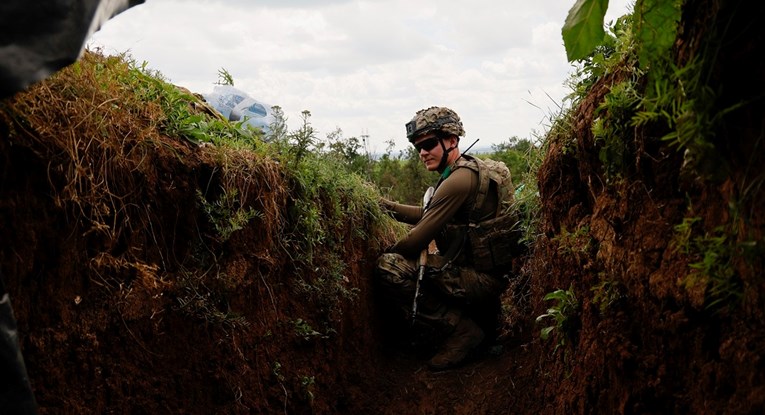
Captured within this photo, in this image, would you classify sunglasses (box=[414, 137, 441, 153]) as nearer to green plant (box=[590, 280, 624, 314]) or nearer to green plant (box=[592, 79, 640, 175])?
green plant (box=[592, 79, 640, 175])

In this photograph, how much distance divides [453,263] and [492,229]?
508 mm

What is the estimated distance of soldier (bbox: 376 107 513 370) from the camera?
5.30 m

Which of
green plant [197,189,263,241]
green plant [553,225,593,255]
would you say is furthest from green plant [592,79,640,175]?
green plant [197,189,263,241]

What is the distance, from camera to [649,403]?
2051 mm

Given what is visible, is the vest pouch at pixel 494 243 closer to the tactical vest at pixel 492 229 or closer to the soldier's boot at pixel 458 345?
the tactical vest at pixel 492 229

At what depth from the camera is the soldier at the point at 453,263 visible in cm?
530

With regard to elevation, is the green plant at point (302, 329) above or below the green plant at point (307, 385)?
above

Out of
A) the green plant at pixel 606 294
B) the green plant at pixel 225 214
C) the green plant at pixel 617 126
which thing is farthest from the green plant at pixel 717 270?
the green plant at pixel 225 214

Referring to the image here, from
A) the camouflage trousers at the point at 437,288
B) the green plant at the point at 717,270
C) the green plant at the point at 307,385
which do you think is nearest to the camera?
the green plant at the point at 717,270

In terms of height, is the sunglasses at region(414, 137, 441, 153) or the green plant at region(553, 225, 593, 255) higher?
the sunglasses at region(414, 137, 441, 153)

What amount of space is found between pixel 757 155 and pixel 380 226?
449 cm

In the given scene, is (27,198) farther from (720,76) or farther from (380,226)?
(380,226)

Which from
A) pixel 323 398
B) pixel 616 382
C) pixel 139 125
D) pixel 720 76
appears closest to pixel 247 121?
pixel 139 125

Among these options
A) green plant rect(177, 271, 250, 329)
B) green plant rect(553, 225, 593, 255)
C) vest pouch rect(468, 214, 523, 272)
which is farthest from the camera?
vest pouch rect(468, 214, 523, 272)
